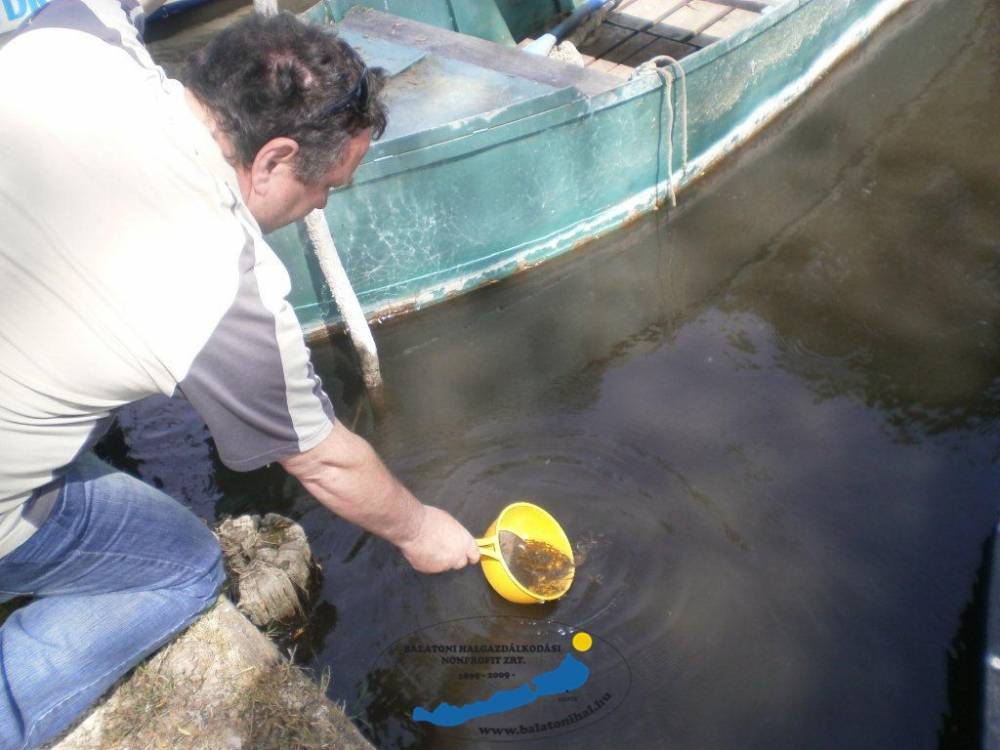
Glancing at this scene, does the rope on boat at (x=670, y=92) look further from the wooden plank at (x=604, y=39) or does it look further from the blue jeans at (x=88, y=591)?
the blue jeans at (x=88, y=591)

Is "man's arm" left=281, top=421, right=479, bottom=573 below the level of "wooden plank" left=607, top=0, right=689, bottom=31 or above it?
above

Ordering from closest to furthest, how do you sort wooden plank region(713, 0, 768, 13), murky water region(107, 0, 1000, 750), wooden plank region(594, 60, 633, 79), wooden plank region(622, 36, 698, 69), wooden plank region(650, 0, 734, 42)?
murky water region(107, 0, 1000, 750) → wooden plank region(713, 0, 768, 13) → wooden plank region(594, 60, 633, 79) → wooden plank region(622, 36, 698, 69) → wooden plank region(650, 0, 734, 42)

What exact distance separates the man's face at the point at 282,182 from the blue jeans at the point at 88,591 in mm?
753

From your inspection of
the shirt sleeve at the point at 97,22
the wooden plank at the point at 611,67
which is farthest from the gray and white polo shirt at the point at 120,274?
the wooden plank at the point at 611,67

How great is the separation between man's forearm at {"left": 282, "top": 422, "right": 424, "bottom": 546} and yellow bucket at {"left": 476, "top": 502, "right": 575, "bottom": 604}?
80cm

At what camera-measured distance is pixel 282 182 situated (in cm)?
199

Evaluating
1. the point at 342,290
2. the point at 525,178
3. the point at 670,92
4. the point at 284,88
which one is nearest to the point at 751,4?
the point at 670,92

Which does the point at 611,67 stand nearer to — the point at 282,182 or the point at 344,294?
the point at 344,294

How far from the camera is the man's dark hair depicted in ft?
6.13

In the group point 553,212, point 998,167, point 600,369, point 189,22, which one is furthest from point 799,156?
point 189,22

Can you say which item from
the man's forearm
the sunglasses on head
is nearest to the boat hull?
the sunglasses on head

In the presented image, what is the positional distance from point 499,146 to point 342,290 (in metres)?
1.02

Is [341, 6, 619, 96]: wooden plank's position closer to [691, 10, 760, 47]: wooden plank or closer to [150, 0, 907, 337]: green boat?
[150, 0, 907, 337]: green boat

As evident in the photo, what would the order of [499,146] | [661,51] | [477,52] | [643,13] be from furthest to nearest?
[643,13] < [661,51] < [477,52] < [499,146]
